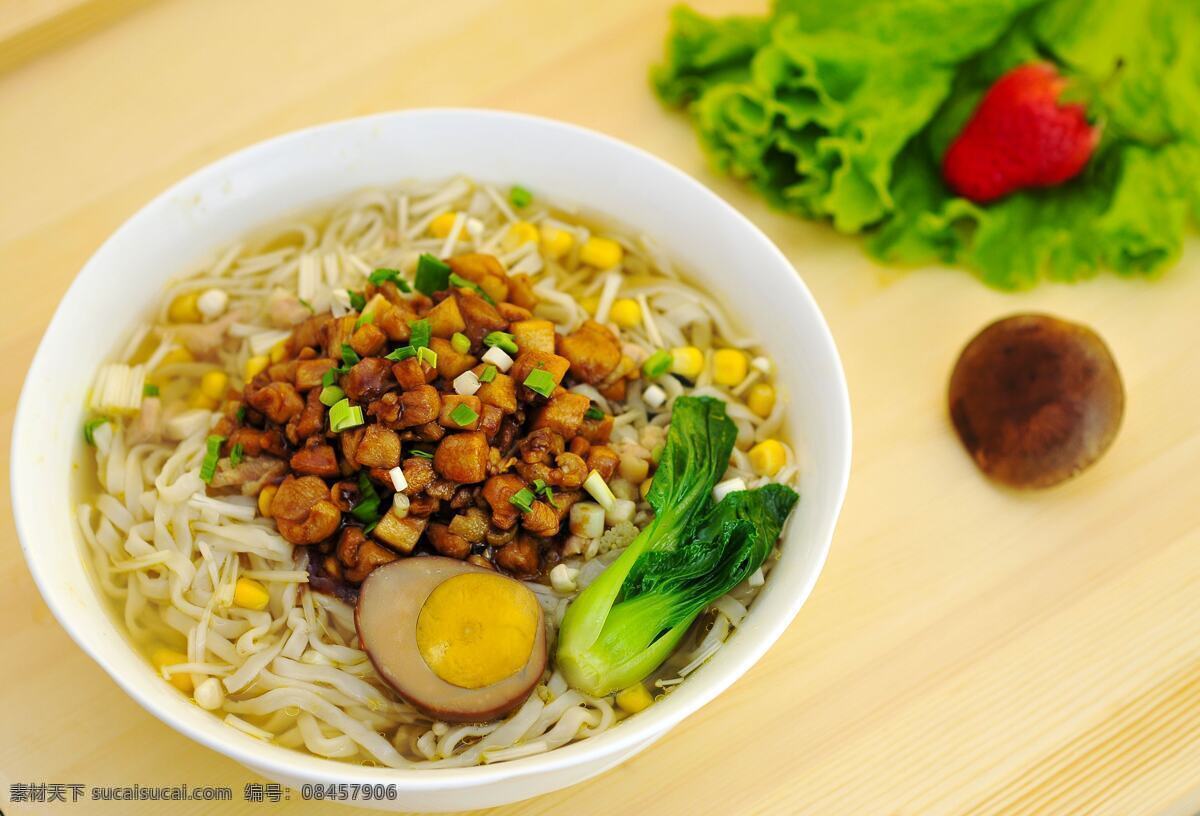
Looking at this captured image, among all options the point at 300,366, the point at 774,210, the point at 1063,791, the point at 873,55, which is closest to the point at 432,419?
the point at 300,366

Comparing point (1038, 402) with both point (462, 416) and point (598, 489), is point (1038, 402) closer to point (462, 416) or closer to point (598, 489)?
point (598, 489)

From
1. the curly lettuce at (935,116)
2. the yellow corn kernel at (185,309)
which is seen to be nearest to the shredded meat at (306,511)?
the yellow corn kernel at (185,309)

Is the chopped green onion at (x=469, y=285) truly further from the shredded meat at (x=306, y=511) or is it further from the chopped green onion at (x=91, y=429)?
the chopped green onion at (x=91, y=429)

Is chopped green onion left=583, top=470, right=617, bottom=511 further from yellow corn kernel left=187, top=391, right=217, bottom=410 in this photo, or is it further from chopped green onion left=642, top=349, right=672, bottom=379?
yellow corn kernel left=187, top=391, right=217, bottom=410

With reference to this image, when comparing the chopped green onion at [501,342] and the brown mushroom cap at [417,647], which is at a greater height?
the chopped green onion at [501,342]

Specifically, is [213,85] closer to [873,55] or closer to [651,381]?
[651,381]
